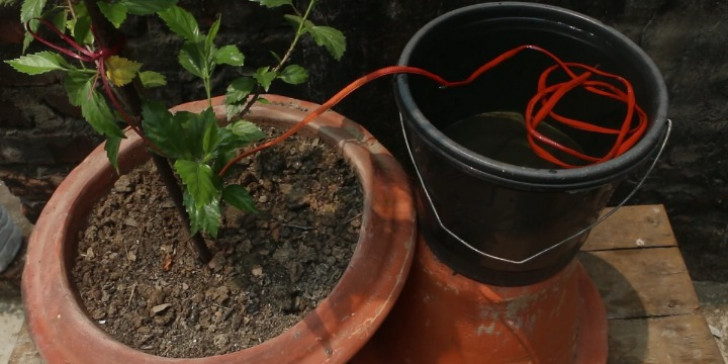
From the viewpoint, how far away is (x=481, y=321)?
110 centimetres

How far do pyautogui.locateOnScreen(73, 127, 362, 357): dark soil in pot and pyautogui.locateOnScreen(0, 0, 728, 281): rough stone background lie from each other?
1.05 ft

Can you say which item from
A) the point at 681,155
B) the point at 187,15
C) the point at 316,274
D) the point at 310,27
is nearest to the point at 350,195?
the point at 316,274

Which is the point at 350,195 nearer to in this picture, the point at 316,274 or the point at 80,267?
the point at 316,274

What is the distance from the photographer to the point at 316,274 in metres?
1.04

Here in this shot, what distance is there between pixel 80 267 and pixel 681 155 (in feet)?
4.86

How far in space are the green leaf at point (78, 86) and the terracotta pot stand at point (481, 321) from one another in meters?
0.65

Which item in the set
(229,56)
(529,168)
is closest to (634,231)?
(529,168)

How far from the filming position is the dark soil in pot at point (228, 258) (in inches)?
39.1

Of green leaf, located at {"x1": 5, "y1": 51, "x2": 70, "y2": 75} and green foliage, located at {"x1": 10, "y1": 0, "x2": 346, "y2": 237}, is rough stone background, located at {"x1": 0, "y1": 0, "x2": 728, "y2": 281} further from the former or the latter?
green leaf, located at {"x1": 5, "y1": 51, "x2": 70, "y2": 75}

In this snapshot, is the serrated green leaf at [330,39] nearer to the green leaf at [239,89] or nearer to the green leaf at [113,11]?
the green leaf at [239,89]

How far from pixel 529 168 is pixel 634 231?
2.73ft

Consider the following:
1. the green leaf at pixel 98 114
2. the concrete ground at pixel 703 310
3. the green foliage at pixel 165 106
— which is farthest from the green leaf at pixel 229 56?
the concrete ground at pixel 703 310

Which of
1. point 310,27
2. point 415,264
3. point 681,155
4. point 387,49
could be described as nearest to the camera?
point 310,27

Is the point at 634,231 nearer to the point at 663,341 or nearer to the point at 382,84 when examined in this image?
the point at 663,341
